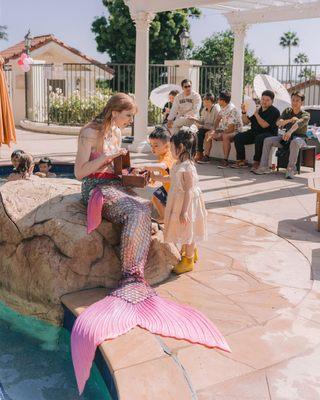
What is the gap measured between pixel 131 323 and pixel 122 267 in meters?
0.66

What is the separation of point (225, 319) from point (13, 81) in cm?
1653

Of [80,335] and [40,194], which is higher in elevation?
[40,194]

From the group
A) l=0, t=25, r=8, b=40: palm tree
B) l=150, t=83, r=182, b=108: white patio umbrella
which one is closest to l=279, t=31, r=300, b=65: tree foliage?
l=0, t=25, r=8, b=40: palm tree

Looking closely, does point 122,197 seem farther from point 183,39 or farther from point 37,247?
point 183,39

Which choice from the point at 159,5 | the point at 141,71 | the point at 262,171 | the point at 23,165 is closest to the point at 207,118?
the point at 262,171

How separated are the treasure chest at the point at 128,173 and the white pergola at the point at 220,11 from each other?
6.45 m

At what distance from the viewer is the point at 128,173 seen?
4.44m

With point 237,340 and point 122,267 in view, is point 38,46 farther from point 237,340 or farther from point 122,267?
point 237,340

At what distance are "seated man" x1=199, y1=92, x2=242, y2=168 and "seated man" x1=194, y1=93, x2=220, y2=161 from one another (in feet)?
0.59

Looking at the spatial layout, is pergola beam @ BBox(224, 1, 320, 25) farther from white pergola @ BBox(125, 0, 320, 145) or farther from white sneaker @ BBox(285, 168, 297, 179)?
white sneaker @ BBox(285, 168, 297, 179)

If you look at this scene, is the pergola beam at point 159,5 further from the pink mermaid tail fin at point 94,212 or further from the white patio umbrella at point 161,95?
the pink mermaid tail fin at point 94,212

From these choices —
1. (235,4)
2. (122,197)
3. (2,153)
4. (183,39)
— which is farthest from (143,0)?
(122,197)

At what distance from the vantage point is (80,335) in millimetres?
3340

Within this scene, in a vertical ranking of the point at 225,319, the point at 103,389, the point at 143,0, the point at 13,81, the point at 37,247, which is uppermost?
the point at 143,0
